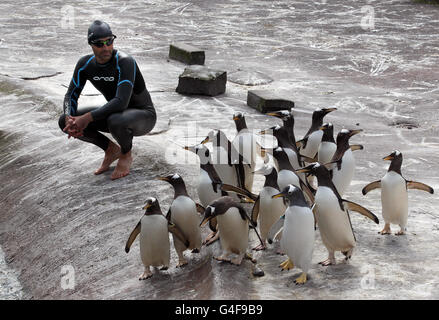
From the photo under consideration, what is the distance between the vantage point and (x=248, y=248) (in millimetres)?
4270

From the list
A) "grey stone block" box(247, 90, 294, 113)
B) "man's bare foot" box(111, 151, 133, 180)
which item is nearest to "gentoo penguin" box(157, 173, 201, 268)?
"man's bare foot" box(111, 151, 133, 180)

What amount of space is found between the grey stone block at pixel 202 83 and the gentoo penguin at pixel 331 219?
4.99 m

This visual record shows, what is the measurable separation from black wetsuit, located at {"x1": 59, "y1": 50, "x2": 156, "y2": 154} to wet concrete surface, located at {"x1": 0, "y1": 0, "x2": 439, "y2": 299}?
0.36 m

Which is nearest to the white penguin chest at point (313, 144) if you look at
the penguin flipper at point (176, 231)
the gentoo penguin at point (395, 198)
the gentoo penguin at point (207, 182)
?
the gentoo penguin at point (395, 198)

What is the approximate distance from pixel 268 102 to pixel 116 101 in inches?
126

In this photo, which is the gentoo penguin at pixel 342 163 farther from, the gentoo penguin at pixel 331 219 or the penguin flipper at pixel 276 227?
the penguin flipper at pixel 276 227

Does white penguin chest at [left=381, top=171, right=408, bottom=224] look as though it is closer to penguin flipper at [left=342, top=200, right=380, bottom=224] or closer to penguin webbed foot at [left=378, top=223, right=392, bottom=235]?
penguin webbed foot at [left=378, top=223, right=392, bottom=235]

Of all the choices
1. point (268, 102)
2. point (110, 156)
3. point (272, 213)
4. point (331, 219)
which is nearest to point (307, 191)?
point (272, 213)

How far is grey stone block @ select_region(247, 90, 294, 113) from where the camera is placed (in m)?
8.12

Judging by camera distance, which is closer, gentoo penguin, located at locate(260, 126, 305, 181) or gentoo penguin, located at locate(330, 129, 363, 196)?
gentoo penguin, located at locate(330, 129, 363, 196)

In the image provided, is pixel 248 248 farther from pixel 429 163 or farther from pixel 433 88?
pixel 433 88

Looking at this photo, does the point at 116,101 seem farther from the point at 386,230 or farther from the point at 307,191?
the point at 386,230

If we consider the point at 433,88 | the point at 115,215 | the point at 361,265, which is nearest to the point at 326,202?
the point at 361,265

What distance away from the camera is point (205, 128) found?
734 cm
